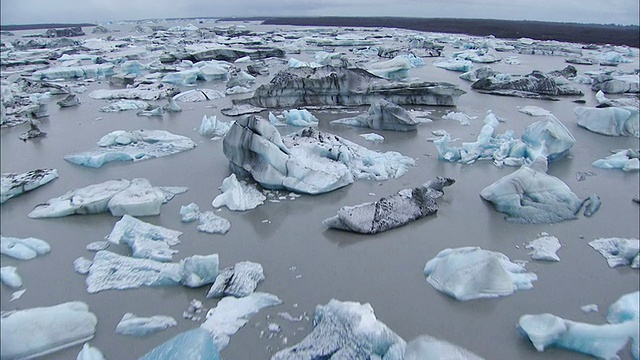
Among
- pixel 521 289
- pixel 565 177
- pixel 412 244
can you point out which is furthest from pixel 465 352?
pixel 565 177

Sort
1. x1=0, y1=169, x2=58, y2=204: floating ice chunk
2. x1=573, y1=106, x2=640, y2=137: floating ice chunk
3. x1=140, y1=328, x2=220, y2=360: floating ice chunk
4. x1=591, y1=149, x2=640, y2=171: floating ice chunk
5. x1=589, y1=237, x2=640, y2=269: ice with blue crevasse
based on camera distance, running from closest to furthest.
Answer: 1. x1=140, y1=328, x2=220, y2=360: floating ice chunk
2. x1=589, y1=237, x2=640, y2=269: ice with blue crevasse
3. x1=0, y1=169, x2=58, y2=204: floating ice chunk
4. x1=591, y1=149, x2=640, y2=171: floating ice chunk
5. x1=573, y1=106, x2=640, y2=137: floating ice chunk

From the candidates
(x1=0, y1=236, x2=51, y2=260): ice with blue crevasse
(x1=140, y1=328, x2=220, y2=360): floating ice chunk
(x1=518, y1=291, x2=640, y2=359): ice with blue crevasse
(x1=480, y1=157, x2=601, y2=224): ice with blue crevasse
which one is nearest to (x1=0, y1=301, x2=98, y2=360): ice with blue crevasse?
(x1=140, y1=328, x2=220, y2=360): floating ice chunk

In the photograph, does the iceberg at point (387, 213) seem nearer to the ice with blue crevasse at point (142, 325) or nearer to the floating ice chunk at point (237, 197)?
the floating ice chunk at point (237, 197)

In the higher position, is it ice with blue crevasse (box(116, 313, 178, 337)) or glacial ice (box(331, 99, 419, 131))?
glacial ice (box(331, 99, 419, 131))

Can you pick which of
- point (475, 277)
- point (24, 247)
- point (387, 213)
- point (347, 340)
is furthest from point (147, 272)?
point (475, 277)

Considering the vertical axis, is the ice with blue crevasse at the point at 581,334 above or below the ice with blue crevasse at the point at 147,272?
above

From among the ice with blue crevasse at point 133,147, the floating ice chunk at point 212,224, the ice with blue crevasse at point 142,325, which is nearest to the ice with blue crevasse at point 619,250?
the floating ice chunk at point 212,224

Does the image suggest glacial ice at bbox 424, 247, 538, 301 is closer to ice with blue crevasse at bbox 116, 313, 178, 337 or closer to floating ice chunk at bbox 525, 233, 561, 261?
floating ice chunk at bbox 525, 233, 561, 261
